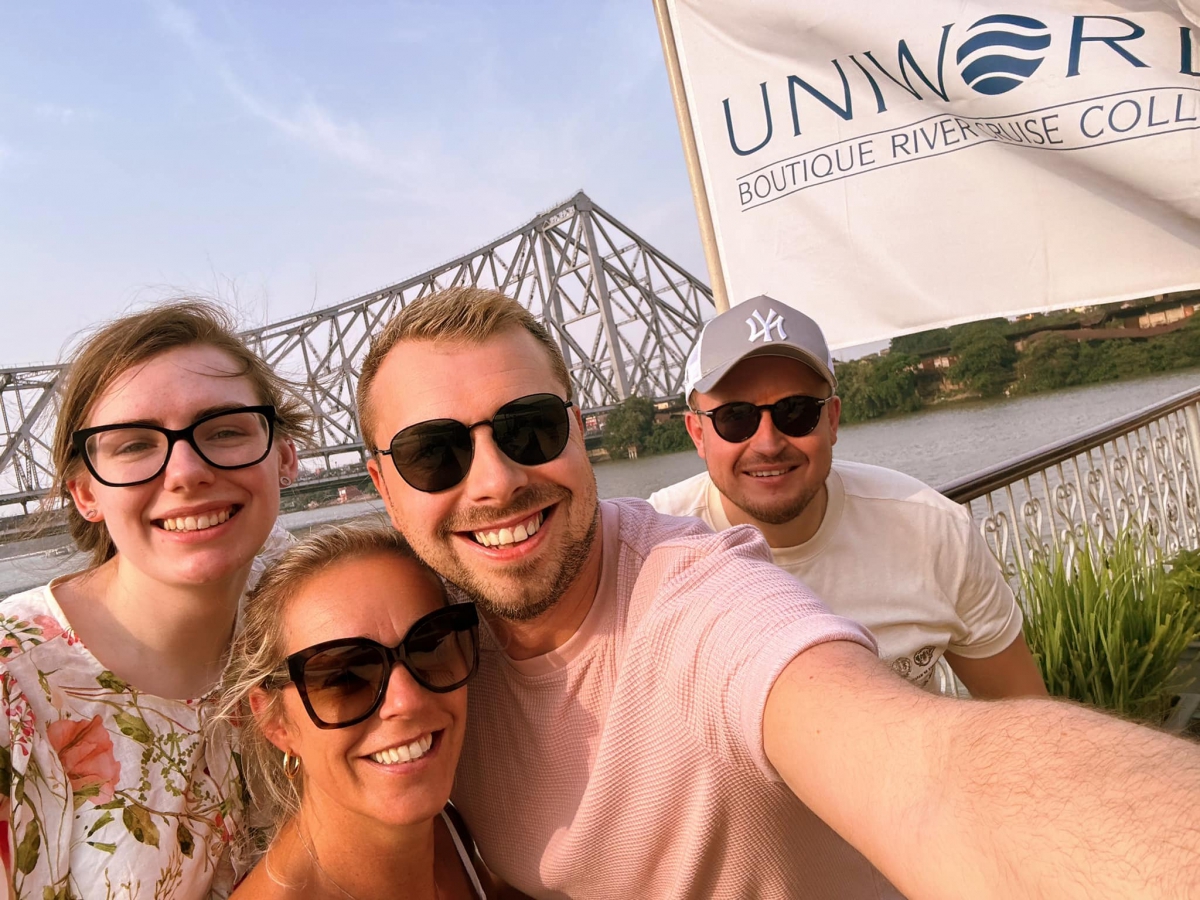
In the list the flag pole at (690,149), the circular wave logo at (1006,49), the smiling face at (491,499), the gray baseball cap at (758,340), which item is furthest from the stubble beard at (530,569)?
the circular wave logo at (1006,49)

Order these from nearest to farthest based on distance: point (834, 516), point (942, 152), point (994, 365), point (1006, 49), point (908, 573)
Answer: point (908, 573)
point (834, 516)
point (1006, 49)
point (942, 152)
point (994, 365)

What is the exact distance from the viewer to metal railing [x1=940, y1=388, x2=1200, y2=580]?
2.76m

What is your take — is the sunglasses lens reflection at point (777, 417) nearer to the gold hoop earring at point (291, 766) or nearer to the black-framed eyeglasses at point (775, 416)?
the black-framed eyeglasses at point (775, 416)

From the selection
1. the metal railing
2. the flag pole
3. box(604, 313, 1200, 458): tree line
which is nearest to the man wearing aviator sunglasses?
the flag pole

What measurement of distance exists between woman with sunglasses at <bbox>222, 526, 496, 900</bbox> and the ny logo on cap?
102 cm

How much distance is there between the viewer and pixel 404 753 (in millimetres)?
1199

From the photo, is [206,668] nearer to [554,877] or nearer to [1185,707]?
[554,877]

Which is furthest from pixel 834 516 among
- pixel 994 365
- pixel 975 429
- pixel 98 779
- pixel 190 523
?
pixel 994 365

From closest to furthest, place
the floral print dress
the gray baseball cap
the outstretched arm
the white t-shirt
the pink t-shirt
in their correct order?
the outstretched arm
the pink t-shirt
the floral print dress
the white t-shirt
the gray baseball cap

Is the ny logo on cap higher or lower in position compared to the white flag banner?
lower

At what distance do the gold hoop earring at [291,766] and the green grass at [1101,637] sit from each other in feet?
7.84

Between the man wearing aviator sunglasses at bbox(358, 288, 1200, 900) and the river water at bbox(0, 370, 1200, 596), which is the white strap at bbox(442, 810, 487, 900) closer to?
the man wearing aviator sunglasses at bbox(358, 288, 1200, 900)

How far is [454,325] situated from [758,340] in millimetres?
868

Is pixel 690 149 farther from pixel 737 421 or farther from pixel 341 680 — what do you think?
pixel 341 680
